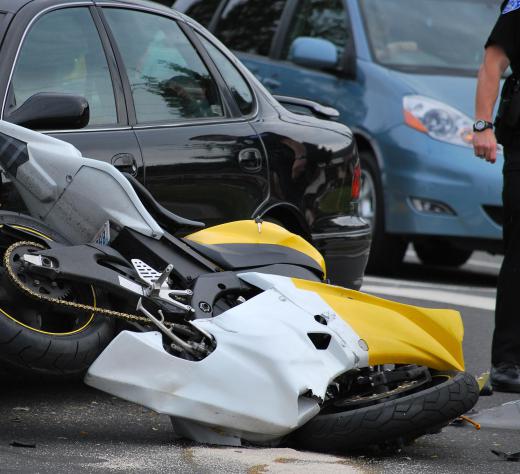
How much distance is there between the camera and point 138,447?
16.1 ft

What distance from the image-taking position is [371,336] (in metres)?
4.91

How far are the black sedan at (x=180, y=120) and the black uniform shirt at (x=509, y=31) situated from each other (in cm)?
99

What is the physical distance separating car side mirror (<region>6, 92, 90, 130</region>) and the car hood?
4866mm

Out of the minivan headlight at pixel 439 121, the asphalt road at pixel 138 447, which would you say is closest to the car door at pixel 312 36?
the minivan headlight at pixel 439 121

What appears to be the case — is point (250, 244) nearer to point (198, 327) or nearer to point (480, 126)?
point (198, 327)

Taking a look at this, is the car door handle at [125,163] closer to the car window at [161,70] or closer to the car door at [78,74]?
the car door at [78,74]

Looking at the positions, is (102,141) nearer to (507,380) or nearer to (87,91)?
(87,91)

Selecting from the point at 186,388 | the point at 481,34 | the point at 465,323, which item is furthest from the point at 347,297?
the point at 481,34

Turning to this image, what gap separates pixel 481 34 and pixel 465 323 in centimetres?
312

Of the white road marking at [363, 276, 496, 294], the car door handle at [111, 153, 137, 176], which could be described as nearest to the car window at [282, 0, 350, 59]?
the white road marking at [363, 276, 496, 294]

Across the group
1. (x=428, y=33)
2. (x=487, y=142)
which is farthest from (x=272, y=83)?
(x=487, y=142)

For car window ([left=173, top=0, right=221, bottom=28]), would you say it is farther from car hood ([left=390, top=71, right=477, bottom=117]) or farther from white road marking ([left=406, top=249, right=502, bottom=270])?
white road marking ([left=406, top=249, right=502, bottom=270])

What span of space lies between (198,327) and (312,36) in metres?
6.45

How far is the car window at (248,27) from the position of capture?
36.3 ft
